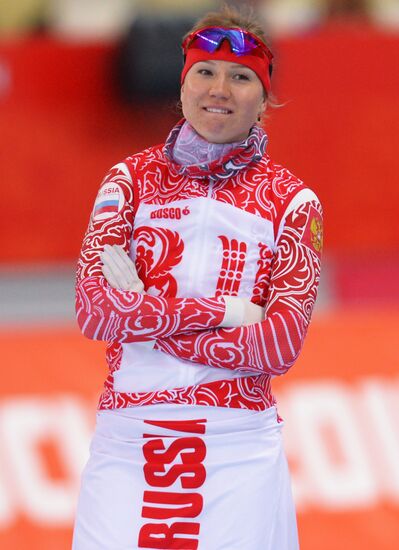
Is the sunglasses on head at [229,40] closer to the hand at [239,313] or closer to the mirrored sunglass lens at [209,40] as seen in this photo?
the mirrored sunglass lens at [209,40]

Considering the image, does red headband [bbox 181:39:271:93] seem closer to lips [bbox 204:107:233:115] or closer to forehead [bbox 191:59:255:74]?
forehead [bbox 191:59:255:74]

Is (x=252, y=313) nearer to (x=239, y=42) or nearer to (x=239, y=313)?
(x=239, y=313)

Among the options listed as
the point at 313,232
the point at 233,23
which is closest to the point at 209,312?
the point at 313,232

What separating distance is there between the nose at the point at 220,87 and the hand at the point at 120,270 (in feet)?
1.27

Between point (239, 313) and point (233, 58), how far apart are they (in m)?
0.55

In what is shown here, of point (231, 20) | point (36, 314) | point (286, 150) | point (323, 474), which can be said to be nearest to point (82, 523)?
point (231, 20)

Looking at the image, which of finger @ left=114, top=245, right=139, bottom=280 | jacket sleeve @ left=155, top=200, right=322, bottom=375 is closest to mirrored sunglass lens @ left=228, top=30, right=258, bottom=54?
jacket sleeve @ left=155, top=200, right=322, bottom=375

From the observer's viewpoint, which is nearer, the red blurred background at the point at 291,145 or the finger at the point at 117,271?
the finger at the point at 117,271

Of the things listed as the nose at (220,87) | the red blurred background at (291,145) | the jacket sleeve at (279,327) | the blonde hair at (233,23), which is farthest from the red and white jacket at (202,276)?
the red blurred background at (291,145)

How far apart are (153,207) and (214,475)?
59cm

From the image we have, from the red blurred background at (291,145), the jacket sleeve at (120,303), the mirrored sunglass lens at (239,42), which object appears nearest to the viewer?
the jacket sleeve at (120,303)

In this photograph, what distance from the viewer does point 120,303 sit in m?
2.65

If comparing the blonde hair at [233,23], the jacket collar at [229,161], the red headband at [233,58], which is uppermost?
the blonde hair at [233,23]

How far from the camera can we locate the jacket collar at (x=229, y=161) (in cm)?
274
